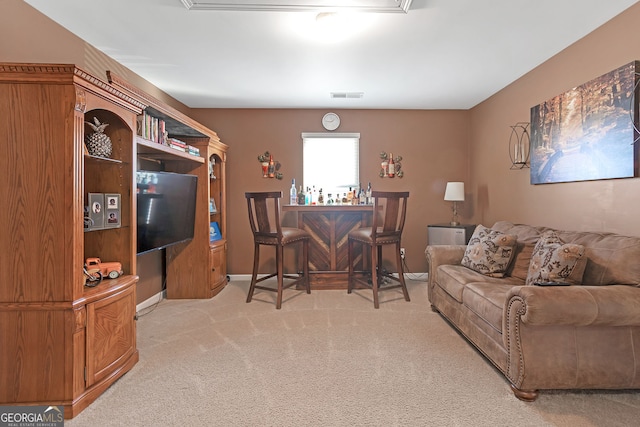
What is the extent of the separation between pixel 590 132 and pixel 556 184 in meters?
0.56

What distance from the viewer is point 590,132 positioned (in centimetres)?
247

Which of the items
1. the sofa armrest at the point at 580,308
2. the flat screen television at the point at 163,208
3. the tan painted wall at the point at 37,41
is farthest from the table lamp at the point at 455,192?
the tan painted wall at the point at 37,41

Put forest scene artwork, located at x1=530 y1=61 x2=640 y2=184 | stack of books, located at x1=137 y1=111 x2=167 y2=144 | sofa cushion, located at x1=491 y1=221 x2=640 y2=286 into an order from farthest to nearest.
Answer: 1. stack of books, located at x1=137 y1=111 x2=167 y2=144
2. forest scene artwork, located at x1=530 y1=61 x2=640 y2=184
3. sofa cushion, located at x1=491 y1=221 x2=640 y2=286

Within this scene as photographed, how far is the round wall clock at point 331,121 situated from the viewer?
4.57 meters

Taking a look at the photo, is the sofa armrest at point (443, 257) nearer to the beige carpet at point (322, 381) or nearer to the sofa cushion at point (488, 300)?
the beige carpet at point (322, 381)

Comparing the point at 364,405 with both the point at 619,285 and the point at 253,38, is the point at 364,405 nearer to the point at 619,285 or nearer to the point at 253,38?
the point at 619,285

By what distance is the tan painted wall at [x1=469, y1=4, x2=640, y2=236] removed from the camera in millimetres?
2258

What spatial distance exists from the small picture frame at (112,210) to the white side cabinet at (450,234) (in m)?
3.61

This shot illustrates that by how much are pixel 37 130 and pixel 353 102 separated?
3.44 m

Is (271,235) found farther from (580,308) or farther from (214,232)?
(580,308)

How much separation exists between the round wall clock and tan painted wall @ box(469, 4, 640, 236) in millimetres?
1995

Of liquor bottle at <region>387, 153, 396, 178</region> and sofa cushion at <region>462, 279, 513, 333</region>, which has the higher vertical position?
liquor bottle at <region>387, 153, 396, 178</region>

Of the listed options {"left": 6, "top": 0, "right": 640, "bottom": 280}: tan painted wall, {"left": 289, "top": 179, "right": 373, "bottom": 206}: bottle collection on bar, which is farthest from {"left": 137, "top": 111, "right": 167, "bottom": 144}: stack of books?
{"left": 289, "top": 179, "right": 373, "bottom": 206}: bottle collection on bar
